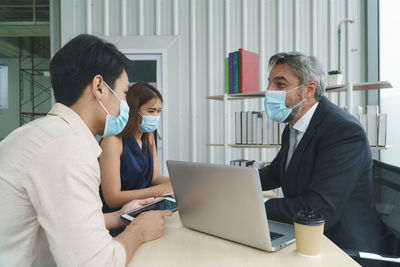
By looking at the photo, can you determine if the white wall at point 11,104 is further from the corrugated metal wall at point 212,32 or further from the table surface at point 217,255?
the table surface at point 217,255

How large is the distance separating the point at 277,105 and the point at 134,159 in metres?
0.93

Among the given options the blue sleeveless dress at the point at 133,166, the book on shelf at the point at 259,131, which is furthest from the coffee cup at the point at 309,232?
the book on shelf at the point at 259,131

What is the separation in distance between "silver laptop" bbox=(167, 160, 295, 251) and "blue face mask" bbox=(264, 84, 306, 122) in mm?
817

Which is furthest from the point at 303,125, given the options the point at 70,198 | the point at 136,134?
the point at 70,198

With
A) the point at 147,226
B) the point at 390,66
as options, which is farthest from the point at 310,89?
the point at 390,66

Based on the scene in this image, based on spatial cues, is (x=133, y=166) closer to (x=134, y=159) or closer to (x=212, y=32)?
(x=134, y=159)

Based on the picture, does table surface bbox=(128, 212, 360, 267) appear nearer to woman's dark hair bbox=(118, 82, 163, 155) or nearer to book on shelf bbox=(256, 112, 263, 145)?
woman's dark hair bbox=(118, 82, 163, 155)

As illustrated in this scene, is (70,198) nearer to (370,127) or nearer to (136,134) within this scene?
(136,134)

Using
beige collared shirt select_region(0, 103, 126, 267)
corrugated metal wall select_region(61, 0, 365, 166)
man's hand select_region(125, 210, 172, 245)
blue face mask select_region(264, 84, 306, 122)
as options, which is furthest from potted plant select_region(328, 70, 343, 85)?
beige collared shirt select_region(0, 103, 126, 267)

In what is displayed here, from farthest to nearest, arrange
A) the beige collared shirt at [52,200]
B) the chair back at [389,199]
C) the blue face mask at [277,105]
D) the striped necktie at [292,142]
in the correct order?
the blue face mask at [277,105]
the striped necktie at [292,142]
the chair back at [389,199]
the beige collared shirt at [52,200]

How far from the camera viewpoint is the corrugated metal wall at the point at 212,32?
334cm

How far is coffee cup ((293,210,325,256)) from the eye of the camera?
809mm

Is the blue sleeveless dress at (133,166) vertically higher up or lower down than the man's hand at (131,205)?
higher up

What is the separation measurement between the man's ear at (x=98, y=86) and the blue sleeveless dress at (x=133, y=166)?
888 millimetres
